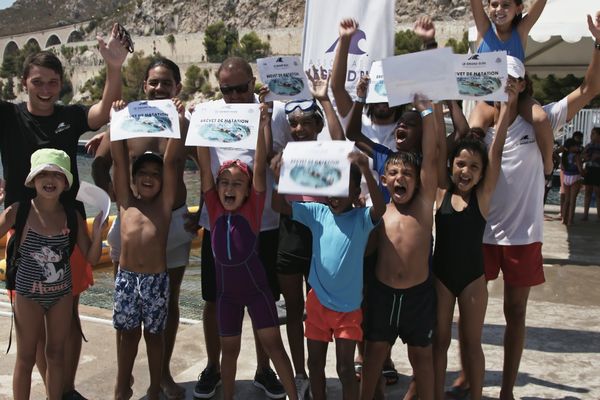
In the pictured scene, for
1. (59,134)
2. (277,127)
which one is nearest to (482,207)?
(277,127)

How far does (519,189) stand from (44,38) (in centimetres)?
13125

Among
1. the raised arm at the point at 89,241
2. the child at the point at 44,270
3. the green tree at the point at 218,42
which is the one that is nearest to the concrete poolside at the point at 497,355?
the child at the point at 44,270

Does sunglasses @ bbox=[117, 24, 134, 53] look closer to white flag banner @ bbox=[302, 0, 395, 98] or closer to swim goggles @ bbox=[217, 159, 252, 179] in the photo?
swim goggles @ bbox=[217, 159, 252, 179]

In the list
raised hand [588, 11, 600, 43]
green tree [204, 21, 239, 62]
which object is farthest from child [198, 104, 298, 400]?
green tree [204, 21, 239, 62]

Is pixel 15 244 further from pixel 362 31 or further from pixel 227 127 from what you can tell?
pixel 362 31

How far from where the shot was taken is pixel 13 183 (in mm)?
3670

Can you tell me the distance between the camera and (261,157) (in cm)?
362

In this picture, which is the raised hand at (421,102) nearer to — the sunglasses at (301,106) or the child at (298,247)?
the child at (298,247)

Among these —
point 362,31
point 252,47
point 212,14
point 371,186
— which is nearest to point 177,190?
point 371,186

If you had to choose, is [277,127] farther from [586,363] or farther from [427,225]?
[586,363]

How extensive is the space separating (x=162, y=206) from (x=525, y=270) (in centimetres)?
220

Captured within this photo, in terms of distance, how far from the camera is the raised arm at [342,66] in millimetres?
3852

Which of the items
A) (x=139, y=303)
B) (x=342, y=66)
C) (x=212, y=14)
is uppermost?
(x=212, y=14)

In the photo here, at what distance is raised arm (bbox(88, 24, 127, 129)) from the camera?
384 centimetres
